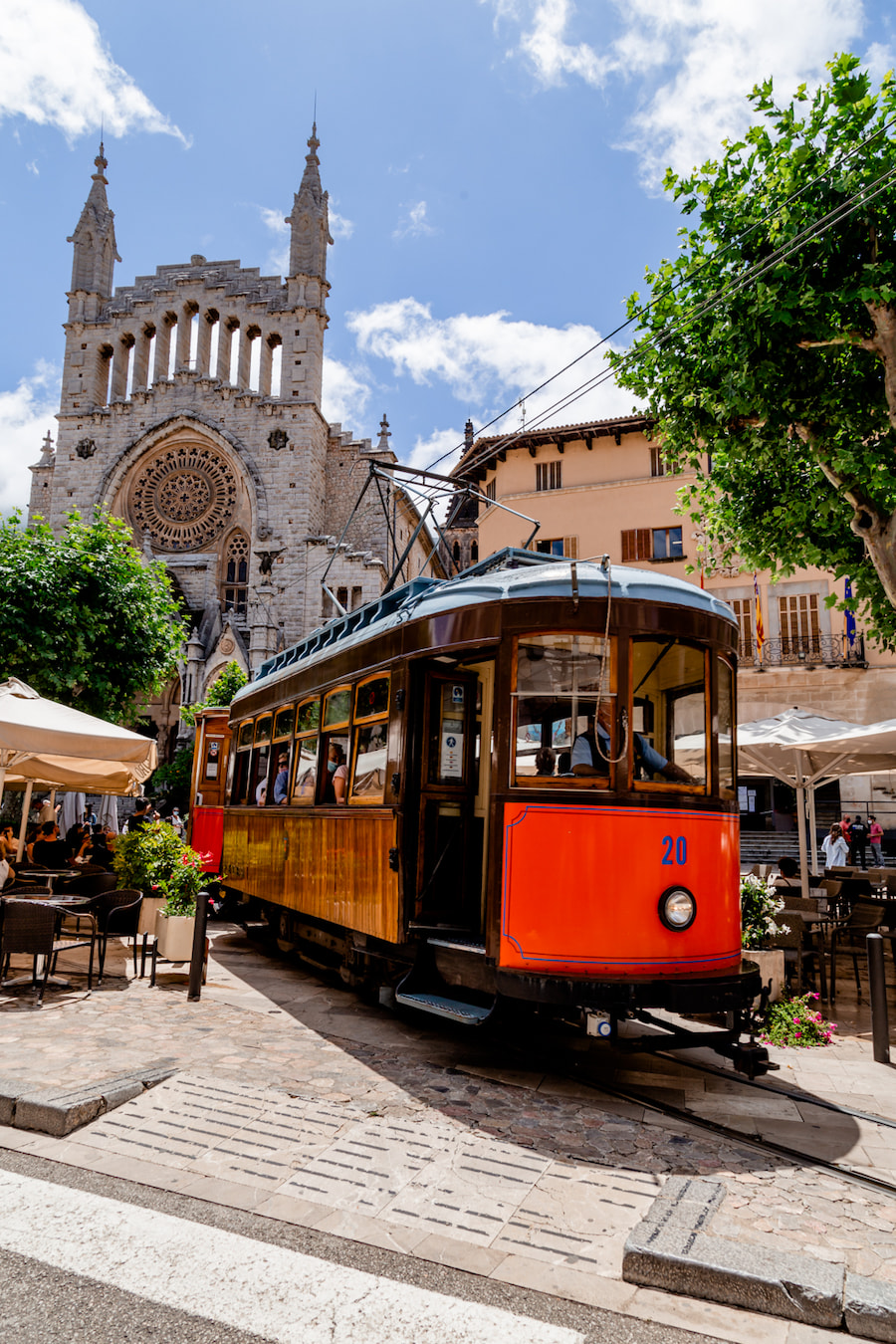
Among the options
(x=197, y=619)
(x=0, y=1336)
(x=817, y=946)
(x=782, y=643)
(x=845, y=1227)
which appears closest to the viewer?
(x=0, y=1336)

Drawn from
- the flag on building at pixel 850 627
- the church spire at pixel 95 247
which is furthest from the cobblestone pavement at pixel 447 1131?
the church spire at pixel 95 247

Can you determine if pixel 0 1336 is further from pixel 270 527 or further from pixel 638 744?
pixel 270 527

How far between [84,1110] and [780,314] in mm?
8469

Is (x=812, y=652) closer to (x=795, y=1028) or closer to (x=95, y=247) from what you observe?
(x=795, y=1028)

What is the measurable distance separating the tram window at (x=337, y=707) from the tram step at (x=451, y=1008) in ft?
8.45

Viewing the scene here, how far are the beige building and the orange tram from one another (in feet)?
55.0

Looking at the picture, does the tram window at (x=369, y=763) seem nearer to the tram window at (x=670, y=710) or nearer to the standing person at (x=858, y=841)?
the tram window at (x=670, y=710)

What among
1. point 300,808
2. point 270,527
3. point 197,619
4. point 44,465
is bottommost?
point 300,808

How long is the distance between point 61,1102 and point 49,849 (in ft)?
28.7

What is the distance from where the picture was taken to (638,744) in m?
5.64

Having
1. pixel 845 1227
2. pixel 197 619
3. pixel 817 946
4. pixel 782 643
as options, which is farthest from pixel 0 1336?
pixel 197 619

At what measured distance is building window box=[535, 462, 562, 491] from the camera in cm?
2872

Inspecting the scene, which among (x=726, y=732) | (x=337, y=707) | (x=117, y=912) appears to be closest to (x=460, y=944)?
(x=726, y=732)

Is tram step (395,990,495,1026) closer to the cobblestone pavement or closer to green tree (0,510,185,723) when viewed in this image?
the cobblestone pavement
